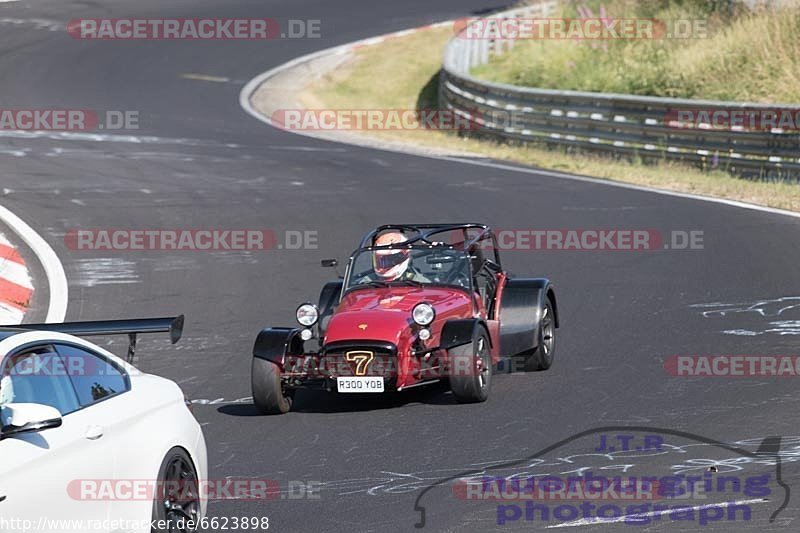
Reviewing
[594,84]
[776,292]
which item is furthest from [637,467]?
[594,84]

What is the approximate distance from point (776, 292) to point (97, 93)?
Result: 21221mm

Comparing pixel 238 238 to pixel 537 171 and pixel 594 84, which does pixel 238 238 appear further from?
pixel 594 84

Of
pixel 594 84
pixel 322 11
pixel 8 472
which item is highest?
pixel 322 11

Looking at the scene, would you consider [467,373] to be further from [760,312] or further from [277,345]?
[760,312]

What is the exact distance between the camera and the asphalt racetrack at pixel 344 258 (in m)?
8.95

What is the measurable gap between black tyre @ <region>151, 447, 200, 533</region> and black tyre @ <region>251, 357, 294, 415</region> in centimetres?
324

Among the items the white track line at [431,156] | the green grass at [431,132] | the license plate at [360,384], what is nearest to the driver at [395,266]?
the license plate at [360,384]

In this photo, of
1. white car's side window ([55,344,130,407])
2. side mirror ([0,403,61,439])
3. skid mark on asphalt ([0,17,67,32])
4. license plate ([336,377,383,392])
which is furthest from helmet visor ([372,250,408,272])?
skid mark on asphalt ([0,17,67,32])

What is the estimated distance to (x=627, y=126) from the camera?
2530 cm

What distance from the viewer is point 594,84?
2988cm

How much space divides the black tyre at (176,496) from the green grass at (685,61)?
2075 centimetres

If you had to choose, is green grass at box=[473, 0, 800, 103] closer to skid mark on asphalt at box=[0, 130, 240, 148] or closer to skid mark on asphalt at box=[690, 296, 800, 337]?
skid mark on asphalt at box=[0, 130, 240, 148]

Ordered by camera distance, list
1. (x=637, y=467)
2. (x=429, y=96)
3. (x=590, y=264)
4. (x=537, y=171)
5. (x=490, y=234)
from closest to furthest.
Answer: (x=637, y=467)
(x=490, y=234)
(x=590, y=264)
(x=537, y=171)
(x=429, y=96)

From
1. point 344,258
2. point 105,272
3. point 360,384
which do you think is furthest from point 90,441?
point 344,258
